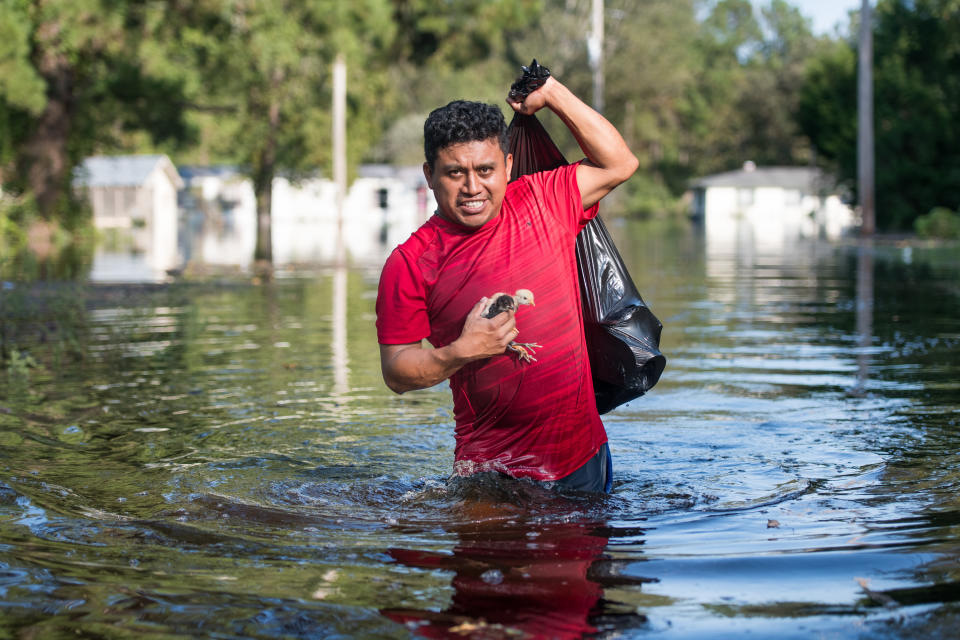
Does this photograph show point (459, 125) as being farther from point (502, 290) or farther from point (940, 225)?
point (940, 225)

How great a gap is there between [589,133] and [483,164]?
0.57 m

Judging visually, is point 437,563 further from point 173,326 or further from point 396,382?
point 173,326

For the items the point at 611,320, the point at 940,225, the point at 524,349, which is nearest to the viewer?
the point at 524,349

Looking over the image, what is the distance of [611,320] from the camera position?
18.5 feet

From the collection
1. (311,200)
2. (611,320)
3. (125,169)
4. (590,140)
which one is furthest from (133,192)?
(590,140)

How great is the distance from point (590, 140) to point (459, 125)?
620 mm

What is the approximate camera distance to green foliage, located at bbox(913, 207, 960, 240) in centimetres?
3722

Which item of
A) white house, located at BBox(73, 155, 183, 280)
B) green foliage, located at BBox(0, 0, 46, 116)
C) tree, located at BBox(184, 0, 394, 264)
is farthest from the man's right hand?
white house, located at BBox(73, 155, 183, 280)

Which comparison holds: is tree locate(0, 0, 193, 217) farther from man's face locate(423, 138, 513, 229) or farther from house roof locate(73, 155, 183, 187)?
house roof locate(73, 155, 183, 187)

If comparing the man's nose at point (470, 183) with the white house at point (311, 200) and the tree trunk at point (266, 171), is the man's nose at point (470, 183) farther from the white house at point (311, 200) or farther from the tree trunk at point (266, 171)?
the white house at point (311, 200)

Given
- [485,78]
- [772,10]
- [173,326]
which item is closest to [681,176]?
[485,78]

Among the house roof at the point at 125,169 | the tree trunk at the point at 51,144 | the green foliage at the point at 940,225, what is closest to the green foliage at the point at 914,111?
the green foliage at the point at 940,225

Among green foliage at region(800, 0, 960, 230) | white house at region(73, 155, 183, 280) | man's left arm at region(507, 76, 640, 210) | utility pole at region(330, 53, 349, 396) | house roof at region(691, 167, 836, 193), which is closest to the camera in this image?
man's left arm at region(507, 76, 640, 210)

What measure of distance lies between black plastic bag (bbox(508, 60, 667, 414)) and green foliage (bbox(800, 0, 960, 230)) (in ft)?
122
